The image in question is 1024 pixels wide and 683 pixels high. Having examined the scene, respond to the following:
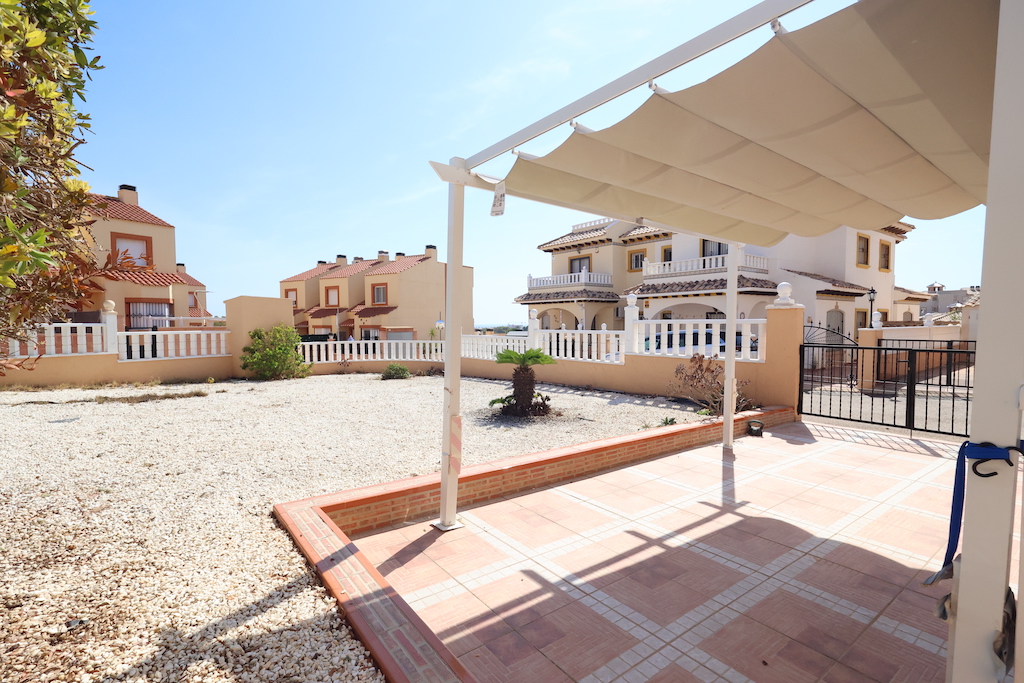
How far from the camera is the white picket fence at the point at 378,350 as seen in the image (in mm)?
15383

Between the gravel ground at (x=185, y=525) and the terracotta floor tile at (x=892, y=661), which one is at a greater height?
the gravel ground at (x=185, y=525)

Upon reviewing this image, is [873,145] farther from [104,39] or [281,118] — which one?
[281,118]

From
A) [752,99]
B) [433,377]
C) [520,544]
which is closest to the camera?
[752,99]

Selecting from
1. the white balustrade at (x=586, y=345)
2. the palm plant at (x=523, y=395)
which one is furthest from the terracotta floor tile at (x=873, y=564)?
the white balustrade at (x=586, y=345)

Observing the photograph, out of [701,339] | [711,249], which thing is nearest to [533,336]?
[701,339]

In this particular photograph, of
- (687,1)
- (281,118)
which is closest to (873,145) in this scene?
(687,1)

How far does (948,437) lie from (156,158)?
14057 millimetres

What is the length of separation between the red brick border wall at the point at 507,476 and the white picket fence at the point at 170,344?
11.3 meters

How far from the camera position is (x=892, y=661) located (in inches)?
97.7

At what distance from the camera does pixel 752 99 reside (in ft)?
7.97

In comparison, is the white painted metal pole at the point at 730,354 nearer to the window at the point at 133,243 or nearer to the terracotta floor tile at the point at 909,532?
the terracotta floor tile at the point at 909,532

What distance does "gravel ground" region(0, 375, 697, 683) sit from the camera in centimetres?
226

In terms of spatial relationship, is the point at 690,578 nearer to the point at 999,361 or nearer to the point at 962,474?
the point at 962,474

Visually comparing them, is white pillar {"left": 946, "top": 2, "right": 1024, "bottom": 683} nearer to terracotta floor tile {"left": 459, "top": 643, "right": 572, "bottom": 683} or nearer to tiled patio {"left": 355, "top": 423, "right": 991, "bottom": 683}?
tiled patio {"left": 355, "top": 423, "right": 991, "bottom": 683}
